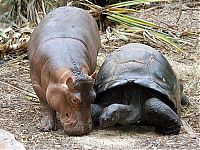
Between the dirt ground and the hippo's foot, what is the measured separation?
0.05 m

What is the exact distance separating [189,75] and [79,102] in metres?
2.43

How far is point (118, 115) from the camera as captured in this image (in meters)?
4.45

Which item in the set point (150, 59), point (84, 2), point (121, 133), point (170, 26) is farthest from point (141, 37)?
point (121, 133)

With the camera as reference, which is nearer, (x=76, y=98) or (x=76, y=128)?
(x=76, y=98)

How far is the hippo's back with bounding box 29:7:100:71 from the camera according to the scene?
4777 mm

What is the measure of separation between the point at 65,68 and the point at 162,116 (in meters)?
0.82

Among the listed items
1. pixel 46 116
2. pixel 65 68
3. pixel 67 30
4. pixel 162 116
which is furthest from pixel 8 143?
pixel 67 30

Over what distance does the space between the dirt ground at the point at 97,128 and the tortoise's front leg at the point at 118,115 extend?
0.09 m

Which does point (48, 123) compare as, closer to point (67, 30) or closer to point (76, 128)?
point (76, 128)

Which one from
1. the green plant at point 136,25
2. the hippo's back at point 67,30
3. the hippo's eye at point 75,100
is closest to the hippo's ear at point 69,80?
the hippo's eye at point 75,100

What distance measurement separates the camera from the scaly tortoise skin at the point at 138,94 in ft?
14.7

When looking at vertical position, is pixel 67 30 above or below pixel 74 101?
above

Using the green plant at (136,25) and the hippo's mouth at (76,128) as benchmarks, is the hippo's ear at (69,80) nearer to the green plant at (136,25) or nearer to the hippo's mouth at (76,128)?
the hippo's mouth at (76,128)

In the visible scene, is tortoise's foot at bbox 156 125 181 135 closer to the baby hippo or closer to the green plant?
the baby hippo
